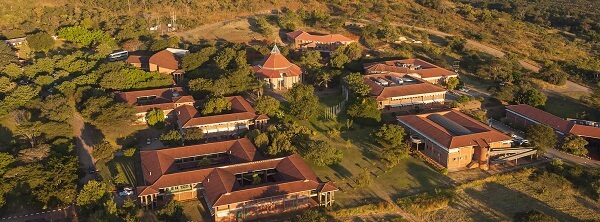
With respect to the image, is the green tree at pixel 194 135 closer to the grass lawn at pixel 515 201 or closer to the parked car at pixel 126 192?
the parked car at pixel 126 192

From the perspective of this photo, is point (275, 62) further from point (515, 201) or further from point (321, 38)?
point (515, 201)

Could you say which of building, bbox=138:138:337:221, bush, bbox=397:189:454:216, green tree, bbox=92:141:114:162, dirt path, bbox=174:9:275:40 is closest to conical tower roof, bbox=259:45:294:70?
dirt path, bbox=174:9:275:40

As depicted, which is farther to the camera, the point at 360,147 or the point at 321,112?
the point at 321,112

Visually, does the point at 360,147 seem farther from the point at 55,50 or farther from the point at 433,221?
the point at 55,50

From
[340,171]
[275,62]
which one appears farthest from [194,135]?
[275,62]

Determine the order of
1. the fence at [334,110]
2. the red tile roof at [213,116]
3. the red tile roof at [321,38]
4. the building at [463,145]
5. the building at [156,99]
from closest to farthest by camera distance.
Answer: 1. the building at [463,145]
2. the red tile roof at [213,116]
3. the building at [156,99]
4. the fence at [334,110]
5. the red tile roof at [321,38]

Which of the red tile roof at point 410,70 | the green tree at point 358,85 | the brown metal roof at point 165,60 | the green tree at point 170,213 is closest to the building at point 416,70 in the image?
the red tile roof at point 410,70

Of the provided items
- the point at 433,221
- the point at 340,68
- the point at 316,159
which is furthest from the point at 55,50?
the point at 433,221
